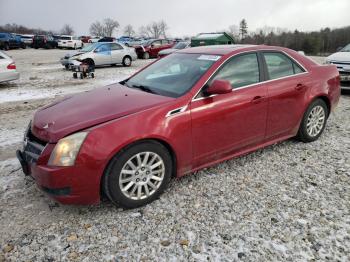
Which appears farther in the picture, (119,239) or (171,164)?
(171,164)

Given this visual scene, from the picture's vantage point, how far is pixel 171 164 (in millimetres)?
3352

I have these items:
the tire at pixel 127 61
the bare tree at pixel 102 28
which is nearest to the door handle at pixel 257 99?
the tire at pixel 127 61

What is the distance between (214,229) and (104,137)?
132 cm

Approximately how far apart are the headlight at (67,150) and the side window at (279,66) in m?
2.63

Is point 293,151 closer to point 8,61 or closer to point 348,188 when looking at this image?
point 348,188

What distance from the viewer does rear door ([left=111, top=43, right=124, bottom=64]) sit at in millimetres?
16953

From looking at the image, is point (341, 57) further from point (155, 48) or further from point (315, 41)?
point (315, 41)

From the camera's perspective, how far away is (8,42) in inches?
1331

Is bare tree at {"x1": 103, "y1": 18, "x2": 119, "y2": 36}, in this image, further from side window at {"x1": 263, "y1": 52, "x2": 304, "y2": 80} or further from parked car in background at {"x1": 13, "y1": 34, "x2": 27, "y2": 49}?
side window at {"x1": 263, "y1": 52, "x2": 304, "y2": 80}

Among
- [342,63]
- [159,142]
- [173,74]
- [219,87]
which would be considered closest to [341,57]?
[342,63]

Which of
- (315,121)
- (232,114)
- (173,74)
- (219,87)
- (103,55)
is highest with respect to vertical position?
(103,55)

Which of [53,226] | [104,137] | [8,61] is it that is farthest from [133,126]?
[8,61]

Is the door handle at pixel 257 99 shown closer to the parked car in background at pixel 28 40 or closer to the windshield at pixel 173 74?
the windshield at pixel 173 74

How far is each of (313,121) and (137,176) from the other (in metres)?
3.06
